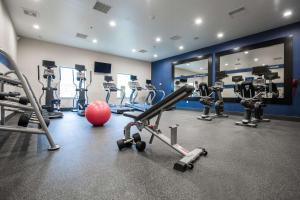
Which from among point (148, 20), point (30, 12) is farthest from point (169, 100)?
point (30, 12)

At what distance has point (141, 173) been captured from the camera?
137cm

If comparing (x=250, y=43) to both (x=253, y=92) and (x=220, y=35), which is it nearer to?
(x=220, y=35)

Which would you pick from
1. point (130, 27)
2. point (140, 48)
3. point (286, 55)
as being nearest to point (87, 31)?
point (130, 27)

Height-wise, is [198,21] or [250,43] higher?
[198,21]

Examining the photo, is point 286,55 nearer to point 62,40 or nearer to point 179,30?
point 179,30

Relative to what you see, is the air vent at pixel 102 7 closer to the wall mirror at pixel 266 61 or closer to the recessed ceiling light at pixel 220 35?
the recessed ceiling light at pixel 220 35

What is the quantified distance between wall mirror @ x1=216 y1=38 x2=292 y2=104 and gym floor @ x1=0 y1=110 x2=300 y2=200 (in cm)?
392

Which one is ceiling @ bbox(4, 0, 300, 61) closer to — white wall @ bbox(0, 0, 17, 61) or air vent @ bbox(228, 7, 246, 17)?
air vent @ bbox(228, 7, 246, 17)

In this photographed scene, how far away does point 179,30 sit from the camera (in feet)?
18.6

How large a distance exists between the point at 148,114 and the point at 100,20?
4498 mm

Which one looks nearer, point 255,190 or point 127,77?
point 255,190

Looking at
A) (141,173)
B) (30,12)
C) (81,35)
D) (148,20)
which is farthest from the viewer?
(81,35)

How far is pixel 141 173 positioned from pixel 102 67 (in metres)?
8.07

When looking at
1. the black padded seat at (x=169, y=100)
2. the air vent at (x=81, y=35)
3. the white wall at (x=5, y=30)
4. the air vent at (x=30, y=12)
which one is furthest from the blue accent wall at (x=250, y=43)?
the white wall at (x=5, y=30)
